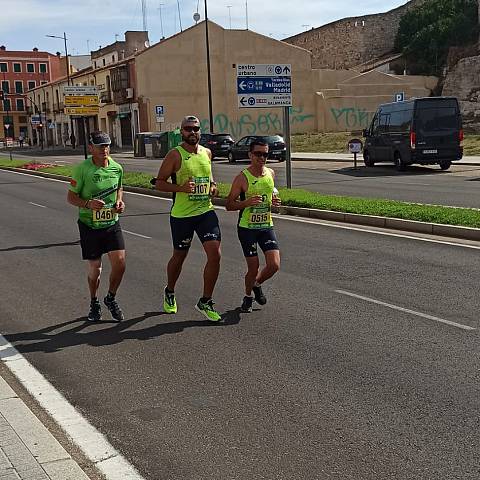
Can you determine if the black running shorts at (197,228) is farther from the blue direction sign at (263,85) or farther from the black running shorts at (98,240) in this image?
the blue direction sign at (263,85)

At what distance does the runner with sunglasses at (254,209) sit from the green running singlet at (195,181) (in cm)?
32

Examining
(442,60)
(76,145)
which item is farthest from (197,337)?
(76,145)

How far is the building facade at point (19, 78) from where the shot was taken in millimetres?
110875

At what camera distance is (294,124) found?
59125 millimetres

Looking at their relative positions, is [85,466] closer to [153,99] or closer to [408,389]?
[408,389]

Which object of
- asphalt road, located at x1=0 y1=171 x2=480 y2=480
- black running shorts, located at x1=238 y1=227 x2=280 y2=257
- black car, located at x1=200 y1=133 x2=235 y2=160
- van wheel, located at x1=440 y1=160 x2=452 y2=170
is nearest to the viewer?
asphalt road, located at x1=0 y1=171 x2=480 y2=480

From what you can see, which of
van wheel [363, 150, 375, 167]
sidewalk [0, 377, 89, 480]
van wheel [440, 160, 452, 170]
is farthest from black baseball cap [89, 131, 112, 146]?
van wheel [363, 150, 375, 167]

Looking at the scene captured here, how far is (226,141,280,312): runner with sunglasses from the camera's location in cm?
674

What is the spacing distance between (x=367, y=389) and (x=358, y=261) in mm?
4696

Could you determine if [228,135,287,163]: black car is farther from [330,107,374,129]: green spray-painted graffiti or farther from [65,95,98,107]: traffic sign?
[330,107,374,129]: green spray-painted graffiti

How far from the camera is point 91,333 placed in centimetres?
633

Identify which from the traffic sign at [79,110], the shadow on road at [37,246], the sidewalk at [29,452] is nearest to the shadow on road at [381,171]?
the traffic sign at [79,110]

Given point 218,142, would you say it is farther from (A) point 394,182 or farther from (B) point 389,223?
(B) point 389,223

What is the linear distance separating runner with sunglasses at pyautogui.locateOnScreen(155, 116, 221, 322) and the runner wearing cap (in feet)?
1.56
